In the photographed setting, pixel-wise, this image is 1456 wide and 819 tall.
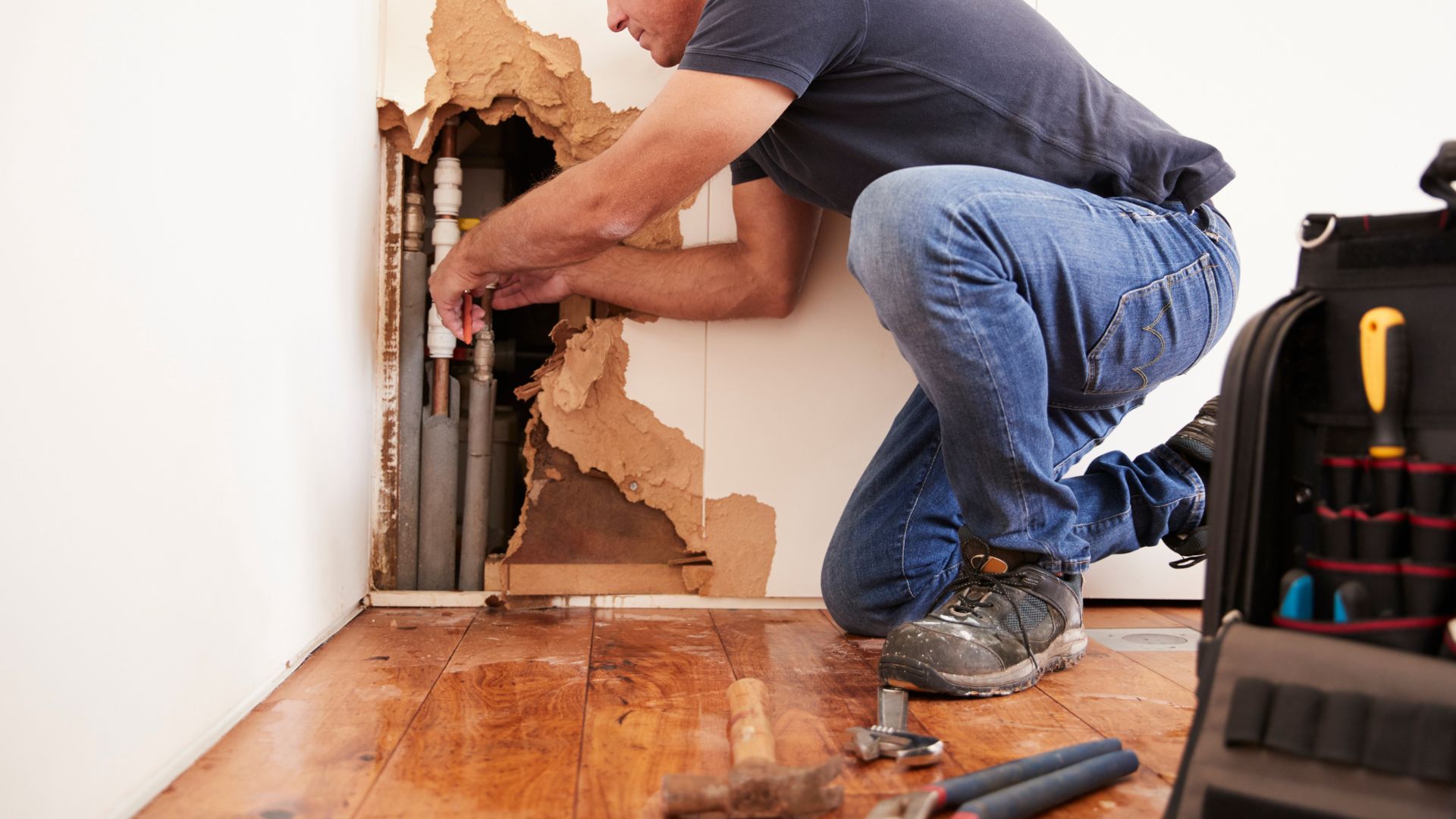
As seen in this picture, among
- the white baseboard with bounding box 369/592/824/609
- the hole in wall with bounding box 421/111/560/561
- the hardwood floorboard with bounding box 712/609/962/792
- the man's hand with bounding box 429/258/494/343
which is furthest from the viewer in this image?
the hole in wall with bounding box 421/111/560/561

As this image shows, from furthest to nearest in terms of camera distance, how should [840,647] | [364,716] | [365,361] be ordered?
[365,361] < [840,647] < [364,716]

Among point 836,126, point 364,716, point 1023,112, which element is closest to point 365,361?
point 364,716

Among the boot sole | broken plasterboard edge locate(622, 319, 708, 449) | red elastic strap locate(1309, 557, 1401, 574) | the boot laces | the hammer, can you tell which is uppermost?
broken plasterboard edge locate(622, 319, 708, 449)

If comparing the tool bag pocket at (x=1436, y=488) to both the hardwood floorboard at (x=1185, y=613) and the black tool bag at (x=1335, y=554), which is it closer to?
the black tool bag at (x=1335, y=554)

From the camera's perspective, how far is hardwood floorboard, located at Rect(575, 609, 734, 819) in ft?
3.40

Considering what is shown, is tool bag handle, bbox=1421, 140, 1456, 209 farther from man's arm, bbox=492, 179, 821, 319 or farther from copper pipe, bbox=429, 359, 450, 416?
copper pipe, bbox=429, 359, 450, 416

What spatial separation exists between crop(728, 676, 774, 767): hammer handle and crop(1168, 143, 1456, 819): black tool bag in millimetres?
393

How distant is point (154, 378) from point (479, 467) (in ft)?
3.69

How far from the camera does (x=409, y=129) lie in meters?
1.99

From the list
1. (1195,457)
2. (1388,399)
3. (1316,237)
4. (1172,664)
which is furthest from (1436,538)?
(1195,457)

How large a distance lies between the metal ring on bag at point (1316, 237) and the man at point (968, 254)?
1.66ft

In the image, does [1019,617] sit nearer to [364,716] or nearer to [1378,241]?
[1378,241]

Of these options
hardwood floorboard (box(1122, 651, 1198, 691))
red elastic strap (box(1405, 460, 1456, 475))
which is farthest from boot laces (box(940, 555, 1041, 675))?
red elastic strap (box(1405, 460, 1456, 475))

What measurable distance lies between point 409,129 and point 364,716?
4.00 feet
